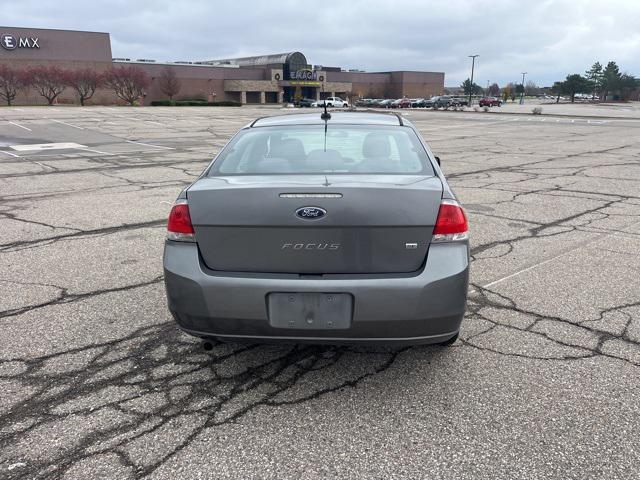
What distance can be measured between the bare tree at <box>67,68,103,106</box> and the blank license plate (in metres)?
65.2

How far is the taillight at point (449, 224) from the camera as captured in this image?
2.76 metres

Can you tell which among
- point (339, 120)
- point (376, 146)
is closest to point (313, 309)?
point (376, 146)

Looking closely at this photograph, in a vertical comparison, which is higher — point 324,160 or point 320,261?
point 324,160

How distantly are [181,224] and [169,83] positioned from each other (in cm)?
7642

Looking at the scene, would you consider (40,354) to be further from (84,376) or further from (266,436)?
(266,436)

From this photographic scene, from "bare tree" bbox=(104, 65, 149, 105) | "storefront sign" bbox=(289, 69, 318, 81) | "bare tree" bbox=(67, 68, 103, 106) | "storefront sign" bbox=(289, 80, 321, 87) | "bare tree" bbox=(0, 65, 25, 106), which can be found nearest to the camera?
"bare tree" bbox=(0, 65, 25, 106)

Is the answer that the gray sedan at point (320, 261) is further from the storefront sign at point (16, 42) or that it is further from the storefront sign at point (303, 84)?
the storefront sign at point (303, 84)

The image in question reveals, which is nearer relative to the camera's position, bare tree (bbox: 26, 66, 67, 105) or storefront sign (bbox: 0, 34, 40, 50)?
bare tree (bbox: 26, 66, 67, 105)

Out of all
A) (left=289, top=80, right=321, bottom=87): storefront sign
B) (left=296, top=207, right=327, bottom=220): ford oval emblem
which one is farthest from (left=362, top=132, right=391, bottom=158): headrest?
(left=289, top=80, right=321, bottom=87): storefront sign

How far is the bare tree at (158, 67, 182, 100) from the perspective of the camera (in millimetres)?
72812

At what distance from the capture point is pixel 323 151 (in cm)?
355

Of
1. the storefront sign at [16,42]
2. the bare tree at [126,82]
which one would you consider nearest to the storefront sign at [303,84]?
the bare tree at [126,82]

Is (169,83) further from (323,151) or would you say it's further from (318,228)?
(318,228)

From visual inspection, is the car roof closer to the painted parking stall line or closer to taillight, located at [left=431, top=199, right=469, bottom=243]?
taillight, located at [left=431, top=199, right=469, bottom=243]
